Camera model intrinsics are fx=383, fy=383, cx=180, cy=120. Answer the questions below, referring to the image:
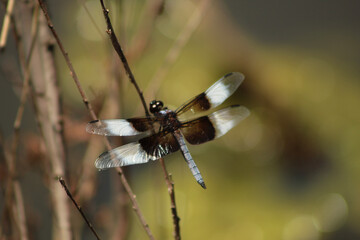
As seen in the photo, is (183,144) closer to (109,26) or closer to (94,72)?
(109,26)

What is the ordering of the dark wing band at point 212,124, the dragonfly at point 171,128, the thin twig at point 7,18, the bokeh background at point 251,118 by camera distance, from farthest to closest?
the bokeh background at point 251,118
the dark wing band at point 212,124
the dragonfly at point 171,128
the thin twig at point 7,18

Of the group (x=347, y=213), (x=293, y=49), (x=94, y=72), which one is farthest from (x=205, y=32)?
(x=347, y=213)

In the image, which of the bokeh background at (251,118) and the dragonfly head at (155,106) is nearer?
the dragonfly head at (155,106)

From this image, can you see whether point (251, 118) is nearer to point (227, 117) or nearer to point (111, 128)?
point (227, 117)

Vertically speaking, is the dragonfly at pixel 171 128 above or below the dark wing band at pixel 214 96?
below

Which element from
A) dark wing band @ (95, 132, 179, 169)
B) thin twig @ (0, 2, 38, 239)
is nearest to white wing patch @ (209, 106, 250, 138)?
dark wing band @ (95, 132, 179, 169)

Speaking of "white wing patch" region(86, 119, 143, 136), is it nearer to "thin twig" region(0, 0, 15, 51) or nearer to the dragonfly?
the dragonfly

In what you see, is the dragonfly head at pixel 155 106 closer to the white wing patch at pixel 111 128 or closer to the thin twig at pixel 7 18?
the white wing patch at pixel 111 128

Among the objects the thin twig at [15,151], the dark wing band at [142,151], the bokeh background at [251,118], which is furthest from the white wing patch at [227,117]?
the bokeh background at [251,118]
